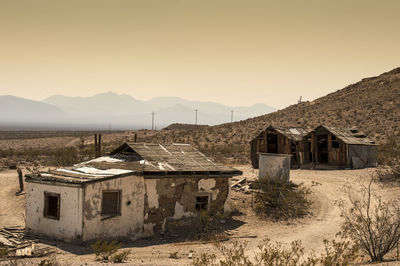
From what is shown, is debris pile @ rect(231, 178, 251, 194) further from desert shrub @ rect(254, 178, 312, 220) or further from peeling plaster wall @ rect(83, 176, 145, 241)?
peeling plaster wall @ rect(83, 176, 145, 241)

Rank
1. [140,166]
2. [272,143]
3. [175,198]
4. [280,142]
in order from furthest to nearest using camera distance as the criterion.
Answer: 1. [272,143]
2. [280,142]
3. [175,198]
4. [140,166]

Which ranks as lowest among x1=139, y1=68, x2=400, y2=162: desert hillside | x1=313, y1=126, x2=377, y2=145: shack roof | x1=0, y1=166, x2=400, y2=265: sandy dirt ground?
x1=0, y1=166, x2=400, y2=265: sandy dirt ground

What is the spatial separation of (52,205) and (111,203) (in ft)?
7.59

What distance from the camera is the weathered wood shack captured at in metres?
28.5

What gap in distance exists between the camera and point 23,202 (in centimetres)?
2048

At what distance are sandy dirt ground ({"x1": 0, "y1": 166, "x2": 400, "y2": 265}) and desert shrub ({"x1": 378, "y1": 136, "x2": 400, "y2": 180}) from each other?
117 centimetres

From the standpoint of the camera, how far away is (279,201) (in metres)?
19.3

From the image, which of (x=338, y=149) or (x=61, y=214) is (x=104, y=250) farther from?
(x=338, y=149)

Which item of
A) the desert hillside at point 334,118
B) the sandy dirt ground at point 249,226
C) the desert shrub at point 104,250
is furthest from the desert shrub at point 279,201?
the desert hillside at point 334,118

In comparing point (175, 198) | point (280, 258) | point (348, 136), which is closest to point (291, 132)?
point (348, 136)

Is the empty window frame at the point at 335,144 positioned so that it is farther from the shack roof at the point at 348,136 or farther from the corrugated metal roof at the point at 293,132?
the corrugated metal roof at the point at 293,132

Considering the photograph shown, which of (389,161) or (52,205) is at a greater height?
(389,161)

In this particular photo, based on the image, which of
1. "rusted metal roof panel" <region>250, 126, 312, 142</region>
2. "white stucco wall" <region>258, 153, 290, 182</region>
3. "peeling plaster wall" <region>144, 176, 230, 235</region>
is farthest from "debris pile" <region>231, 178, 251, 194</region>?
"rusted metal roof panel" <region>250, 126, 312, 142</region>

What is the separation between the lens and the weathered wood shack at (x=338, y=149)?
93.6 ft
